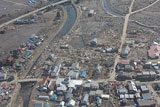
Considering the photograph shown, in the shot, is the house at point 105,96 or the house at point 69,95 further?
the house at point 69,95

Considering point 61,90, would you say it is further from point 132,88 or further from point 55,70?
point 132,88

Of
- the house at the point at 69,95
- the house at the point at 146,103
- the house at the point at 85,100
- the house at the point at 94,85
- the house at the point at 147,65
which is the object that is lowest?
the house at the point at 146,103

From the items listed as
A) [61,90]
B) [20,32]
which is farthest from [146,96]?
[20,32]

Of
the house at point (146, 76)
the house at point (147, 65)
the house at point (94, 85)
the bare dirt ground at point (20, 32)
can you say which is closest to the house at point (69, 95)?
the house at point (94, 85)

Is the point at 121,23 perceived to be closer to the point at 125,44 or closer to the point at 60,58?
the point at 125,44

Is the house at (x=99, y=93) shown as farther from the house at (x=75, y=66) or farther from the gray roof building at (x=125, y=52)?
the gray roof building at (x=125, y=52)

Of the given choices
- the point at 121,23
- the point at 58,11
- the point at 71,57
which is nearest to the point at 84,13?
the point at 58,11
